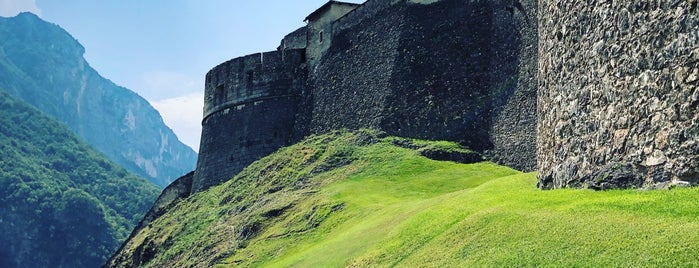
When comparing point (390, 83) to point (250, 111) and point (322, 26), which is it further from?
point (250, 111)

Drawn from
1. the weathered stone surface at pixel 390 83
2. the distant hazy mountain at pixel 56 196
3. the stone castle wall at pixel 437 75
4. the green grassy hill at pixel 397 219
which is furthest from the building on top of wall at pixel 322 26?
the distant hazy mountain at pixel 56 196

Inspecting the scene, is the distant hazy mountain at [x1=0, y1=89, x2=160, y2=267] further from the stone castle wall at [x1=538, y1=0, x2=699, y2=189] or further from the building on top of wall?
the stone castle wall at [x1=538, y1=0, x2=699, y2=189]

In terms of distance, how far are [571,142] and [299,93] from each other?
27.0m

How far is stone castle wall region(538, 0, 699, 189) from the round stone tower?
25.5m

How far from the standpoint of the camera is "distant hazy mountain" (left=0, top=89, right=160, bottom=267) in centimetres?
8838

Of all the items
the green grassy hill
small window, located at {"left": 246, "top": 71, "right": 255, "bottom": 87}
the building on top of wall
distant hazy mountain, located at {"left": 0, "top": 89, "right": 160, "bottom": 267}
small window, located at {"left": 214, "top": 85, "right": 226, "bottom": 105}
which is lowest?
distant hazy mountain, located at {"left": 0, "top": 89, "right": 160, "bottom": 267}

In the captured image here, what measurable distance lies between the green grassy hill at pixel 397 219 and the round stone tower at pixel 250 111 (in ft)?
6.92

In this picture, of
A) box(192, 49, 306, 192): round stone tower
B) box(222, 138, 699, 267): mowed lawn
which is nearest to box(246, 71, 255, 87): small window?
box(192, 49, 306, 192): round stone tower

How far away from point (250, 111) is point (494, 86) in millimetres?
15594

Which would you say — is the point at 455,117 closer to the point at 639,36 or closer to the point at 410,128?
the point at 410,128

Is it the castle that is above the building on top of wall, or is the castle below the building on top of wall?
below

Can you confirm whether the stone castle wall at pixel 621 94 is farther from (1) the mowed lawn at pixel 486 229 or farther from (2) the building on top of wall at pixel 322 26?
(2) the building on top of wall at pixel 322 26

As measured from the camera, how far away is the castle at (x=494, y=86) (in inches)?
445

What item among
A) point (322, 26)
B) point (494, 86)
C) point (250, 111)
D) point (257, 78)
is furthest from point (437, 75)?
point (250, 111)
